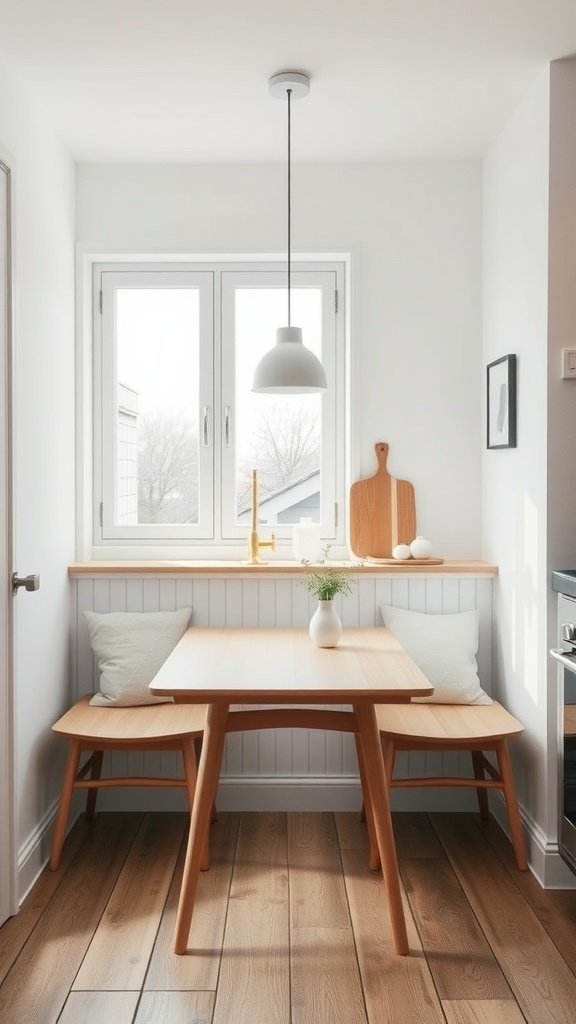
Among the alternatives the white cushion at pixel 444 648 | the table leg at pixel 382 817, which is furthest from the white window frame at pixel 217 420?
the table leg at pixel 382 817

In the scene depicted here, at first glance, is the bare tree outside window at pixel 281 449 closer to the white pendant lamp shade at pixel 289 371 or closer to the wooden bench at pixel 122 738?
the white pendant lamp shade at pixel 289 371

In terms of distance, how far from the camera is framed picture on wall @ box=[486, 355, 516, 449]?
3.03 m

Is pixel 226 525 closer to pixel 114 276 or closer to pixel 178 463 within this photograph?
pixel 178 463

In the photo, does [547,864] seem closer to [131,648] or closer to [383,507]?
[383,507]

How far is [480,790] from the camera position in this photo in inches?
129

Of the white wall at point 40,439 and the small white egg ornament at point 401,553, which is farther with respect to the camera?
the small white egg ornament at point 401,553

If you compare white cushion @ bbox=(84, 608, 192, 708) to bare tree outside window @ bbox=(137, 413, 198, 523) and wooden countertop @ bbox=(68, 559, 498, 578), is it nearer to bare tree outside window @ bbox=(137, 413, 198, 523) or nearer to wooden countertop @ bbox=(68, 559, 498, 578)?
wooden countertop @ bbox=(68, 559, 498, 578)

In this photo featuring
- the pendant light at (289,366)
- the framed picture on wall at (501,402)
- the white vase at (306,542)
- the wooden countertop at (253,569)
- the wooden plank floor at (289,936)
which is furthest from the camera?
the white vase at (306,542)

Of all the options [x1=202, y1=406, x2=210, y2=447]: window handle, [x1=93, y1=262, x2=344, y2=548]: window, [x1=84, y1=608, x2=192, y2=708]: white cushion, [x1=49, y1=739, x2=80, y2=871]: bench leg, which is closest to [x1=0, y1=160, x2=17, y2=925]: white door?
[x1=49, y1=739, x2=80, y2=871]: bench leg

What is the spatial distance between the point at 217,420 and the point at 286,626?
933 millimetres

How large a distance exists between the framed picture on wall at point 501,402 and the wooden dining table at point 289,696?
93cm

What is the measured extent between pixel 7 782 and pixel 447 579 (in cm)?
177

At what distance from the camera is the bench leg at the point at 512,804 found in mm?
2814

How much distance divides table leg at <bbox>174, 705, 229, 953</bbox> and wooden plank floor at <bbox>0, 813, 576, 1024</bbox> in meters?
0.09
